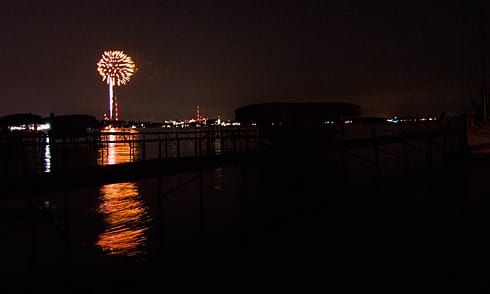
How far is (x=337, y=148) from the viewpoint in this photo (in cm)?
1598

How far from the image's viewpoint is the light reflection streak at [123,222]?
23.8 ft

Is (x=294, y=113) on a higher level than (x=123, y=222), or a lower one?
higher

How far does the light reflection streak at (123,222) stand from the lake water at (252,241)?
24 mm

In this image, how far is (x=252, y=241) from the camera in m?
7.57

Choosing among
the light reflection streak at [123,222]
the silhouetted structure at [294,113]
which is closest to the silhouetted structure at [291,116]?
the silhouetted structure at [294,113]

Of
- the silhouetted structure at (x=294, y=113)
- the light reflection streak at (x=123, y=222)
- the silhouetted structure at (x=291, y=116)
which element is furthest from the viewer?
the silhouetted structure at (x=294, y=113)

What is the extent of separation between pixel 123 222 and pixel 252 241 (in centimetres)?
321

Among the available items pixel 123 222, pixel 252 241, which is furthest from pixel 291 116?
pixel 252 241

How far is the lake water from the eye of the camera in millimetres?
5664

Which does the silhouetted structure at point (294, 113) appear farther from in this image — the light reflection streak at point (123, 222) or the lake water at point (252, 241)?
the light reflection streak at point (123, 222)

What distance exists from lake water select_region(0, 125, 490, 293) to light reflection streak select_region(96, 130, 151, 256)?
0.08ft

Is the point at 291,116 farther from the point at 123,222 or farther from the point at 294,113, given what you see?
the point at 123,222

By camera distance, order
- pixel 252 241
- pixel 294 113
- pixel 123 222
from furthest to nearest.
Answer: pixel 294 113 → pixel 123 222 → pixel 252 241

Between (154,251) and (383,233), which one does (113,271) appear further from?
(383,233)
